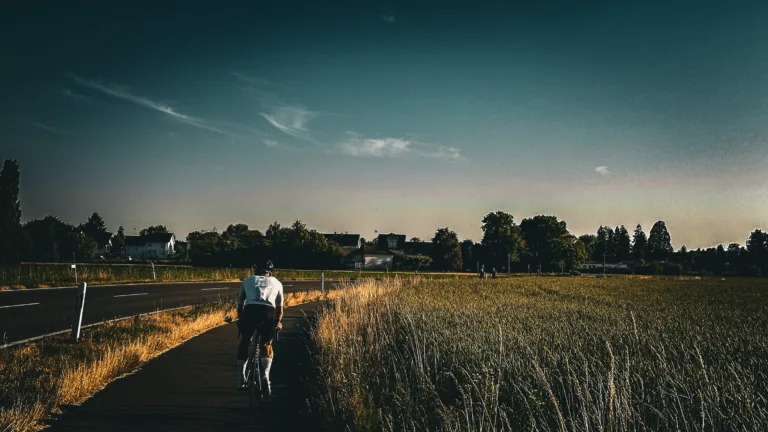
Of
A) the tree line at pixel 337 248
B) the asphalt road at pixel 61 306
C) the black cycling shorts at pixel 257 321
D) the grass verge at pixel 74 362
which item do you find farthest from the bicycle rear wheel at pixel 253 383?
the tree line at pixel 337 248

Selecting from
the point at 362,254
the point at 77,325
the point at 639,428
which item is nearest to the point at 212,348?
the point at 77,325

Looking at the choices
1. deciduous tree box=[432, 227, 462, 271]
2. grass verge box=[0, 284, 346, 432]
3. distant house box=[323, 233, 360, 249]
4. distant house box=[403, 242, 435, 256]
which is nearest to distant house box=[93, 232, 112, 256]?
distant house box=[323, 233, 360, 249]

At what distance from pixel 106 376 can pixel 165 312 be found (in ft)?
31.8

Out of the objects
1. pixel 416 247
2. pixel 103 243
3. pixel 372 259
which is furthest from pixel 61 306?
pixel 103 243

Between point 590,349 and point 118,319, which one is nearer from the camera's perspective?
point 590,349

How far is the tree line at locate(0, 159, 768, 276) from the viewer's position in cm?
7694

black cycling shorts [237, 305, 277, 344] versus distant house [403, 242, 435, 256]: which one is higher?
distant house [403, 242, 435, 256]

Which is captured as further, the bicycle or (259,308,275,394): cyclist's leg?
(259,308,275,394): cyclist's leg

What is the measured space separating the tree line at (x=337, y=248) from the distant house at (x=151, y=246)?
8.92 feet

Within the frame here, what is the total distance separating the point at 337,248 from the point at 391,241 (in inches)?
2003

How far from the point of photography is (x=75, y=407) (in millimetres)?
7395

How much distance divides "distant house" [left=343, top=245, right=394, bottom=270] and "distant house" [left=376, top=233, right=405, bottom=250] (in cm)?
3256

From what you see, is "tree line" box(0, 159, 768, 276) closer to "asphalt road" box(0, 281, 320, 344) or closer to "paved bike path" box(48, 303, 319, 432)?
"asphalt road" box(0, 281, 320, 344)

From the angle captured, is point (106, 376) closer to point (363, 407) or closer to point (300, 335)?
point (363, 407)
